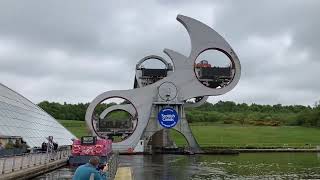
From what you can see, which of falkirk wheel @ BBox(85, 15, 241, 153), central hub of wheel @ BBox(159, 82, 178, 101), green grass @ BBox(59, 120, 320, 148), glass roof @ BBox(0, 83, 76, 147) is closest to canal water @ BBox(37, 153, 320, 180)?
glass roof @ BBox(0, 83, 76, 147)

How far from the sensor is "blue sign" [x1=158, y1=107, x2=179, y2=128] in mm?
71875

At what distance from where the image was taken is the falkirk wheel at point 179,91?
72.5 meters

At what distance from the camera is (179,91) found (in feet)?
240

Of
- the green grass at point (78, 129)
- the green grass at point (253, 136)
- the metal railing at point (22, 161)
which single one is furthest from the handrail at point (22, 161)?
the green grass at point (78, 129)

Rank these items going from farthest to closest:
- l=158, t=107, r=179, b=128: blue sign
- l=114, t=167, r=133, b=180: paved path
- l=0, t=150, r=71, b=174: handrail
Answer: l=158, t=107, r=179, b=128: blue sign, l=0, t=150, r=71, b=174: handrail, l=114, t=167, r=133, b=180: paved path

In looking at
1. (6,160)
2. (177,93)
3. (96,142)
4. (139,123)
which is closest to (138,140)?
(139,123)

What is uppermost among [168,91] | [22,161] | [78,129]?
[78,129]

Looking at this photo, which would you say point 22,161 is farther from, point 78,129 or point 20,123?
point 78,129

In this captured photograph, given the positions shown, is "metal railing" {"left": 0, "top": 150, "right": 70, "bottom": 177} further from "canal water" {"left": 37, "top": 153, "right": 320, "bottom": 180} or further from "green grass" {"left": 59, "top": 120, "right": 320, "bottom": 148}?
"green grass" {"left": 59, "top": 120, "right": 320, "bottom": 148}

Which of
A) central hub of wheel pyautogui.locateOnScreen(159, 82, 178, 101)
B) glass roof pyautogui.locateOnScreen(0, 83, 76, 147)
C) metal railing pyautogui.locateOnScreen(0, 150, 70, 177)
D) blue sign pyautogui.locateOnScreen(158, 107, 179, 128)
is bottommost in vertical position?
metal railing pyautogui.locateOnScreen(0, 150, 70, 177)

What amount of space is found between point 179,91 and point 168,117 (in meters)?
4.19

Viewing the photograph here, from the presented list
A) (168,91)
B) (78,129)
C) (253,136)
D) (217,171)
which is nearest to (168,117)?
(168,91)

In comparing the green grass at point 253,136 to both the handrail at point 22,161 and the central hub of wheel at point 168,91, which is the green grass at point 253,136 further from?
Answer: the handrail at point 22,161

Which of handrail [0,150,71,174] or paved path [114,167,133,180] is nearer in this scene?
paved path [114,167,133,180]
